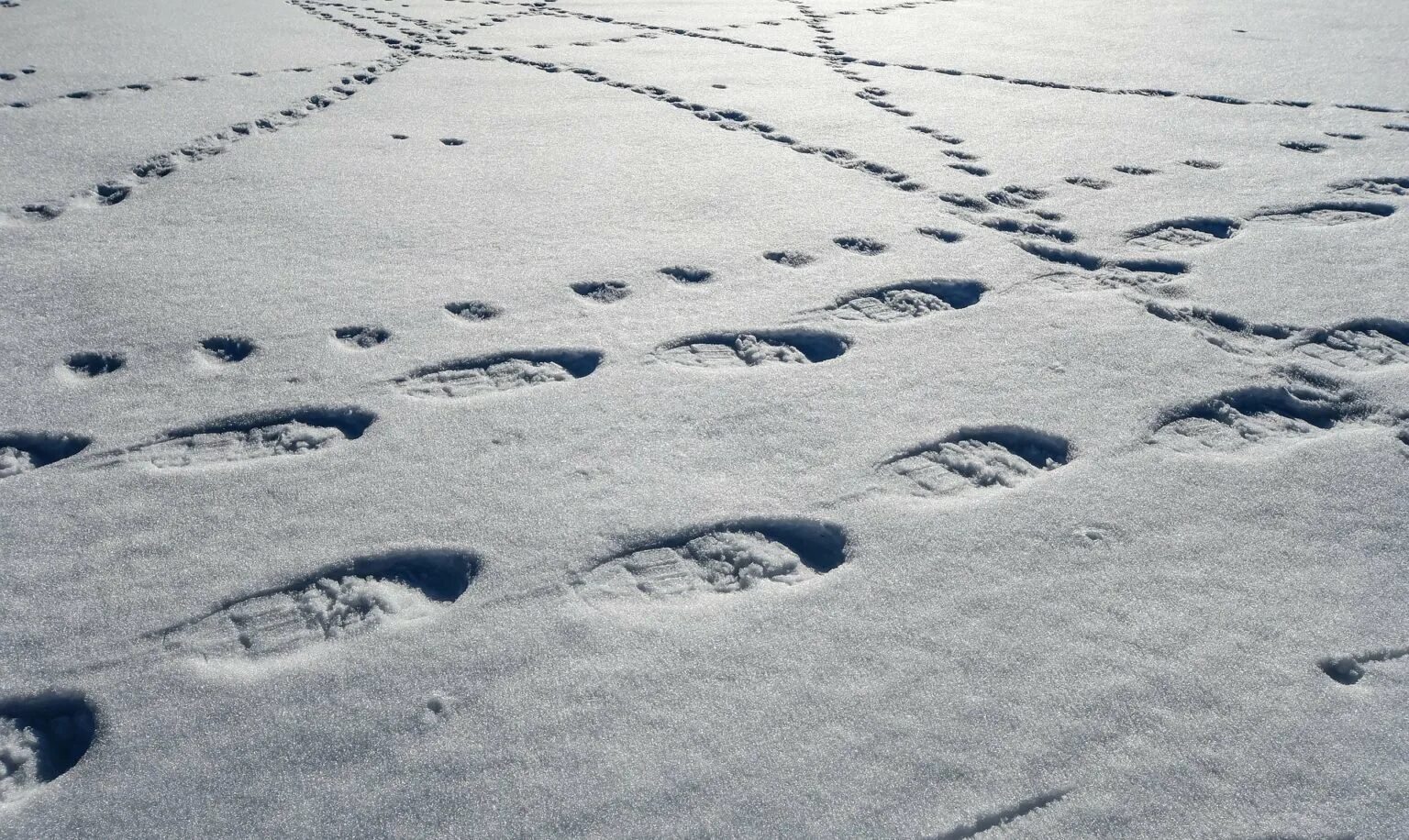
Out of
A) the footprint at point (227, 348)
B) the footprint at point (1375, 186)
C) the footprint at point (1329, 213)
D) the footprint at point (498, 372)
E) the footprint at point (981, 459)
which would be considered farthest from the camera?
the footprint at point (1375, 186)

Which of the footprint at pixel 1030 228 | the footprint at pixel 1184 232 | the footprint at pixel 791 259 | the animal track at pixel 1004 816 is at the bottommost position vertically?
the animal track at pixel 1004 816

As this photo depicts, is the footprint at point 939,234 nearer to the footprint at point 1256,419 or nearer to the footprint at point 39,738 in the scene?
the footprint at point 1256,419

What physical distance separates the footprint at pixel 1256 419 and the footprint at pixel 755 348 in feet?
1.92

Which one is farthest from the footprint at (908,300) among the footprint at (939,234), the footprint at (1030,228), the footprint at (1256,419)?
the footprint at (1256,419)

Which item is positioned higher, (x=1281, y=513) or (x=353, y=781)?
(x=1281, y=513)

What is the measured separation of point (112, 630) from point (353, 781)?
0.40m

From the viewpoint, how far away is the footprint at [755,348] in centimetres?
168

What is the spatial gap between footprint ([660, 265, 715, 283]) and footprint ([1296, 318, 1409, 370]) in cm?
116

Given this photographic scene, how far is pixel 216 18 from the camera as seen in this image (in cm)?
503

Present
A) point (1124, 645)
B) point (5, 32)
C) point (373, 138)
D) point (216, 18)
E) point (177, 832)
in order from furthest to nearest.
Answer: point (216, 18), point (5, 32), point (373, 138), point (1124, 645), point (177, 832)

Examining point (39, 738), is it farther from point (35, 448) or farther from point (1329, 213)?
point (1329, 213)

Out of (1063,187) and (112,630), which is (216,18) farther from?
(112,630)

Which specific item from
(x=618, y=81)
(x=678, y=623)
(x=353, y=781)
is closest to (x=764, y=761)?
(x=678, y=623)

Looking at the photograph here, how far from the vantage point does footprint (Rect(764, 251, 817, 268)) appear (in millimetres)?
2113
